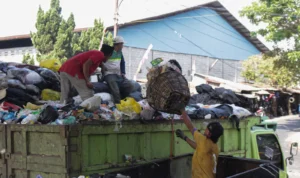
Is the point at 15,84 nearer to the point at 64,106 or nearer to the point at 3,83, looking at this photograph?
the point at 3,83

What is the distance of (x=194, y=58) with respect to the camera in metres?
25.8

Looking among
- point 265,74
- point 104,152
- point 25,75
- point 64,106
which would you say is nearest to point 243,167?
point 104,152

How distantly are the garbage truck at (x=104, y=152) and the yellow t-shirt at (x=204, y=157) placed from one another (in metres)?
0.25

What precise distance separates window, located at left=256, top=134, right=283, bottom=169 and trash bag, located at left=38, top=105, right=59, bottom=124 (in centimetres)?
336

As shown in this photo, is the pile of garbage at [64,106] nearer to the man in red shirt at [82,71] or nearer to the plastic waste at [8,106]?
the plastic waste at [8,106]

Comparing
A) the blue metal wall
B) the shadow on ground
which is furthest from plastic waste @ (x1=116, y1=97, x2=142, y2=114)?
the shadow on ground

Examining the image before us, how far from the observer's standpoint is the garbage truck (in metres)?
3.65

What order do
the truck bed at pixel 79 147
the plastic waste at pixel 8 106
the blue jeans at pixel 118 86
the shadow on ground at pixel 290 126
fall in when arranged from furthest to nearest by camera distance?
the shadow on ground at pixel 290 126, the blue jeans at pixel 118 86, the plastic waste at pixel 8 106, the truck bed at pixel 79 147

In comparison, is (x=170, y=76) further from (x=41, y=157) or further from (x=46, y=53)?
(x=46, y=53)

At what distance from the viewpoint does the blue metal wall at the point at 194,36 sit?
22469 mm

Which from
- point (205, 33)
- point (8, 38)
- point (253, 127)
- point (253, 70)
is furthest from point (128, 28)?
point (253, 127)

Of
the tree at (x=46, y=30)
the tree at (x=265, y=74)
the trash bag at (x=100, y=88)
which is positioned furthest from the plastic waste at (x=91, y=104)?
the tree at (x=265, y=74)

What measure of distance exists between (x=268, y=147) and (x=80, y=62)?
3.10m

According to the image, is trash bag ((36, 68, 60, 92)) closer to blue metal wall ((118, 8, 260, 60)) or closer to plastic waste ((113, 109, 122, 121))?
plastic waste ((113, 109, 122, 121))
